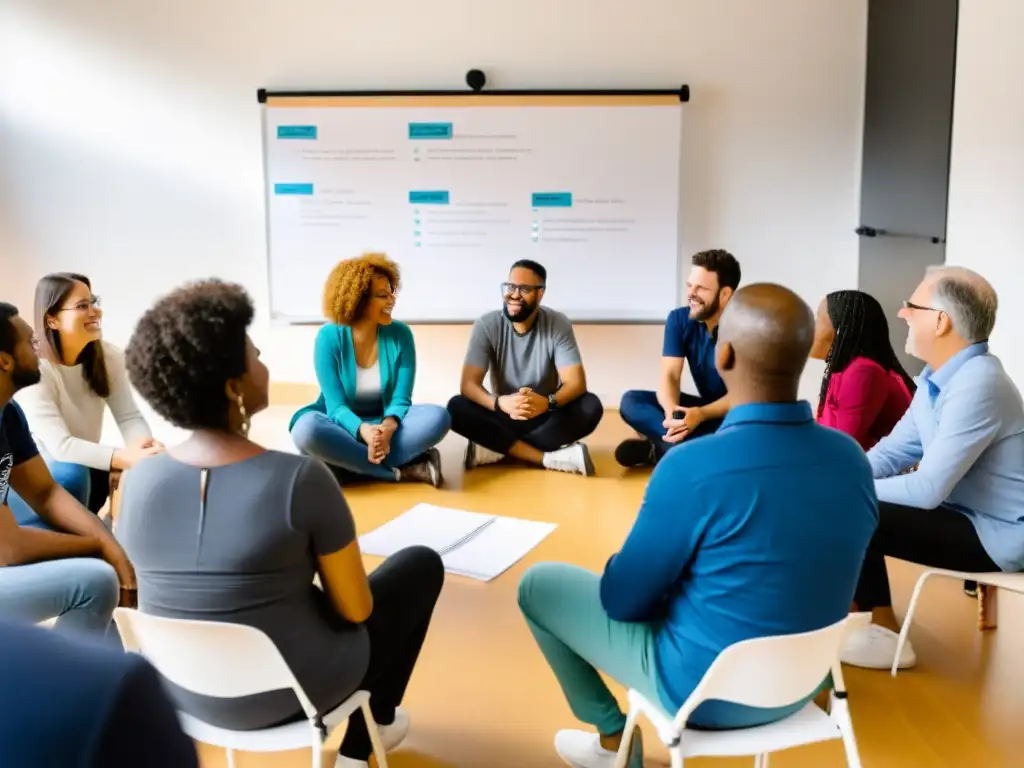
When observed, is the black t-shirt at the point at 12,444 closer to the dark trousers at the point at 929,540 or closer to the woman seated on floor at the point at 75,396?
the woman seated on floor at the point at 75,396

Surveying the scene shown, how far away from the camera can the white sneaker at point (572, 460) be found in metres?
4.10

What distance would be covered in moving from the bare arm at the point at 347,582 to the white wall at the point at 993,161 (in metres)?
3.11

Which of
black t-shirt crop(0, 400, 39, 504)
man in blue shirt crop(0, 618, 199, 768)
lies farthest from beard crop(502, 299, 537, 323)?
man in blue shirt crop(0, 618, 199, 768)

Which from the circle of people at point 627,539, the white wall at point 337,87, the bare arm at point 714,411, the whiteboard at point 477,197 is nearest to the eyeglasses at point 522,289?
the bare arm at point 714,411

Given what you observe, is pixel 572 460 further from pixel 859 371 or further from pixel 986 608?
pixel 986 608

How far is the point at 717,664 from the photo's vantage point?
1.42m

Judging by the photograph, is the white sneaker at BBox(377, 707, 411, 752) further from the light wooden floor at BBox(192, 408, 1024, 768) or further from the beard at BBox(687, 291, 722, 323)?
the beard at BBox(687, 291, 722, 323)

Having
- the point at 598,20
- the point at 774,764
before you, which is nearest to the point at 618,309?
the point at 598,20

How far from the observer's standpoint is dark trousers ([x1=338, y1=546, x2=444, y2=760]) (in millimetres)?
1795

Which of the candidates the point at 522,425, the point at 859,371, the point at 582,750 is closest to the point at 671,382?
the point at 522,425

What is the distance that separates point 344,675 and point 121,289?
448 centimetres

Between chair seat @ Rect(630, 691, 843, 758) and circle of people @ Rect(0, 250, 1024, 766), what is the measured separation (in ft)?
0.09

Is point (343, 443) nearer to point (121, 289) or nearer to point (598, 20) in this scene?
point (121, 289)

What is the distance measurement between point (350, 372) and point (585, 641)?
2376 mm
